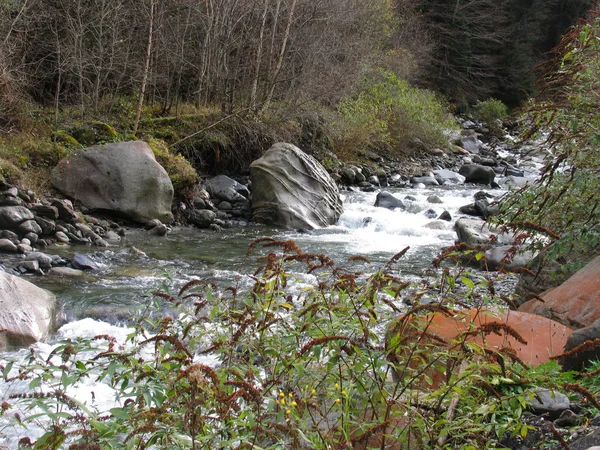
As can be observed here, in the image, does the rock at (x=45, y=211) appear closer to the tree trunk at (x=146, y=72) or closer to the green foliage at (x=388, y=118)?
the tree trunk at (x=146, y=72)

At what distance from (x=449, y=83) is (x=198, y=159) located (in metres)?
21.5

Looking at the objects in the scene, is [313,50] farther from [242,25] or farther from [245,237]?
[245,237]

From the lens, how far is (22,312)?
5.54m

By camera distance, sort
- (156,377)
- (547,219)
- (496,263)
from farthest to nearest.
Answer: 1. (496,263)
2. (547,219)
3. (156,377)

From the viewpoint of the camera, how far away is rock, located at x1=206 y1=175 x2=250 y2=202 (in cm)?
1211

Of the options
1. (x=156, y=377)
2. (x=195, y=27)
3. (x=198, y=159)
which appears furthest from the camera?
(x=195, y=27)

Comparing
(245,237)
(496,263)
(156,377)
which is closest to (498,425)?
(156,377)

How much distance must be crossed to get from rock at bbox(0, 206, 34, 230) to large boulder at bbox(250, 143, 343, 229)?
14.1ft

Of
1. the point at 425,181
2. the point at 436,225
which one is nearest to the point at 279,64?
the point at 425,181

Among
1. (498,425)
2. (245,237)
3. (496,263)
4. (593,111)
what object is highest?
(593,111)

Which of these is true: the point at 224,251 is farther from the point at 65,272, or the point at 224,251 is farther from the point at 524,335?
the point at 524,335

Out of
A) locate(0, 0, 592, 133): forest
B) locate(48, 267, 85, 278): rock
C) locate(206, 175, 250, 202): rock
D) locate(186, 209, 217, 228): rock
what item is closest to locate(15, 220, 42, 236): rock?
locate(48, 267, 85, 278): rock

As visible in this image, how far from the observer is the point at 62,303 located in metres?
6.47

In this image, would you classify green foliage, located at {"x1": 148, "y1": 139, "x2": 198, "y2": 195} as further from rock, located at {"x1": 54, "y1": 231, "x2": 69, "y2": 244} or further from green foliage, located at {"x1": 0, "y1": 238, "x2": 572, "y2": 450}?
green foliage, located at {"x1": 0, "y1": 238, "x2": 572, "y2": 450}
